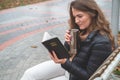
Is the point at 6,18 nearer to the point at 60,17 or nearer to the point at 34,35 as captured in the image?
the point at 60,17

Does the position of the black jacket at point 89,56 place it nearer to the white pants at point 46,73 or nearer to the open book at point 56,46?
the open book at point 56,46

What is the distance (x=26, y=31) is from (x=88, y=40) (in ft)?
21.1

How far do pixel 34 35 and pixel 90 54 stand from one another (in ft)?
19.2

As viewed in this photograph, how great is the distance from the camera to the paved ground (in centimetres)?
677

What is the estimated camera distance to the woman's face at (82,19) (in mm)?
3408

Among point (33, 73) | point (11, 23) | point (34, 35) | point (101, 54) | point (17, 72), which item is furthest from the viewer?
point (11, 23)

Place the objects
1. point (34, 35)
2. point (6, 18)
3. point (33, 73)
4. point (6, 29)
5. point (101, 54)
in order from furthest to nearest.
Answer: point (6, 18), point (6, 29), point (34, 35), point (33, 73), point (101, 54)

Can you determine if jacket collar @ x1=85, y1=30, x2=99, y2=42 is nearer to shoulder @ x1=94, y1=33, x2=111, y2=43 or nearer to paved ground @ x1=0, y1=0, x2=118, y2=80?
shoulder @ x1=94, y1=33, x2=111, y2=43

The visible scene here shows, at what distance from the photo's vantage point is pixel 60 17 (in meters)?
11.5

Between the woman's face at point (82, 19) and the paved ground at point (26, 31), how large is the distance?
2.80 metres

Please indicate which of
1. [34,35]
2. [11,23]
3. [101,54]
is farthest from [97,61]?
[11,23]

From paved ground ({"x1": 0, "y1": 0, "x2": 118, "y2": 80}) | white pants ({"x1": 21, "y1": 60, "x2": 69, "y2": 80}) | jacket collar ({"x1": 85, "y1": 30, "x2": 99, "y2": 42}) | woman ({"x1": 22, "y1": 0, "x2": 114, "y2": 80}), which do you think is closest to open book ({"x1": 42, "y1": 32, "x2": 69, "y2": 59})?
woman ({"x1": 22, "y1": 0, "x2": 114, "y2": 80})

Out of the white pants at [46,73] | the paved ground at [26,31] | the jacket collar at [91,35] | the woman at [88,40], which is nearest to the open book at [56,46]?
the woman at [88,40]

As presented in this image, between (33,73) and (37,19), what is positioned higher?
(33,73)
